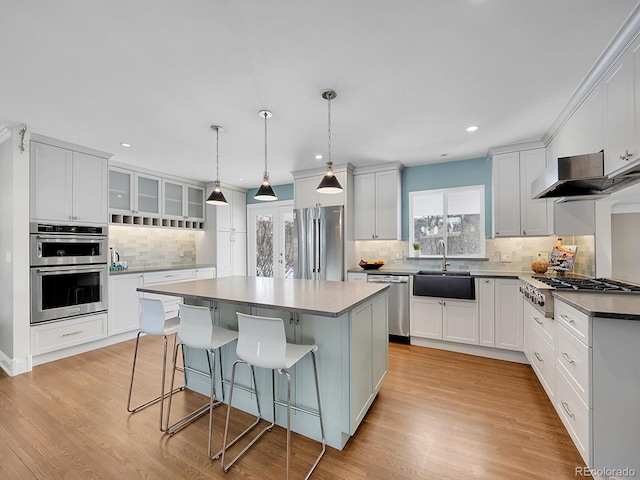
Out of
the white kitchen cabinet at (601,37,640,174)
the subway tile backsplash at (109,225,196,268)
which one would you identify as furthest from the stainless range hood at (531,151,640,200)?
the subway tile backsplash at (109,225,196,268)

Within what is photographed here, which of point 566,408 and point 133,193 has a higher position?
point 133,193

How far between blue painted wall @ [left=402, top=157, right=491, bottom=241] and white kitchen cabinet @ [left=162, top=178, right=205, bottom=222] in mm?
3819

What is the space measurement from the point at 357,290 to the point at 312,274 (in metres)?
2.17

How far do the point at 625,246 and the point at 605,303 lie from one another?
1.28 meters

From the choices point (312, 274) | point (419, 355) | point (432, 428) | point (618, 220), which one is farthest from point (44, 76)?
point (618, 220)

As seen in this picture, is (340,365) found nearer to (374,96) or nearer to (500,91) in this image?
(374,96)

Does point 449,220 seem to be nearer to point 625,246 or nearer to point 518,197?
point 518,197

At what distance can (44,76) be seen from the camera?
2107 mm

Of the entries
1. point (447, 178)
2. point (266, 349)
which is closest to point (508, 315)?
point (447, 178)

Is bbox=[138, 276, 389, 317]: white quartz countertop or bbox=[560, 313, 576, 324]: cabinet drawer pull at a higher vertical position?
bbox=[138, 276, 389, 317]: white quartz countertop

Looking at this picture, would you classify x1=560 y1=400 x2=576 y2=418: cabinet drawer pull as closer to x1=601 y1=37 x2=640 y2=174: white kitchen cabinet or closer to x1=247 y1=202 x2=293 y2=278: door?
x1=601 y1=37 x2=640 y2=174: white kitchen cabinet

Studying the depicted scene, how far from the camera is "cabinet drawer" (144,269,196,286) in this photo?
4.33 meters

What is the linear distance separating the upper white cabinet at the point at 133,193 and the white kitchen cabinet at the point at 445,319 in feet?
14.2

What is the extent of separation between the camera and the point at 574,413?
1744mm
